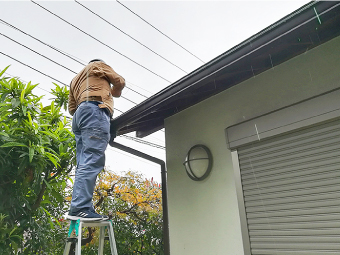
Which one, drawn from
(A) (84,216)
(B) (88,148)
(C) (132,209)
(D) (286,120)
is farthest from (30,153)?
(C) (132,209)

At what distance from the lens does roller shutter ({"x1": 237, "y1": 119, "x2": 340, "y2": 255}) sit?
2045mm

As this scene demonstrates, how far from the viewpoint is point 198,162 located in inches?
119

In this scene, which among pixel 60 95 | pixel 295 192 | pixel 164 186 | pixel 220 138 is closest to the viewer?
pixel 295 192

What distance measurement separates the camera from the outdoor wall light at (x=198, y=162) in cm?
297

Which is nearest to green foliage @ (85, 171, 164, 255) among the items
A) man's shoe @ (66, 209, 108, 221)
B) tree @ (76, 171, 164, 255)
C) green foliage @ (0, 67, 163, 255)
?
tree @ (76, 171, 164, 255)

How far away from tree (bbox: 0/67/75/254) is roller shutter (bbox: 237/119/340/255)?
182 cm

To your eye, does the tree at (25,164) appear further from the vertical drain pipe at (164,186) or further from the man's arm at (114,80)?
the vertical drain pipe at (164,186)

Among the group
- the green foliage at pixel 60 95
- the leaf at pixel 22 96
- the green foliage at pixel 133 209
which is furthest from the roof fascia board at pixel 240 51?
the green foliage at pixel 133 209

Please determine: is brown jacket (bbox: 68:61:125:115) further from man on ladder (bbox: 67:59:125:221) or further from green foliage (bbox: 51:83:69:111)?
green foliage (bbox: 51:83:69:111)

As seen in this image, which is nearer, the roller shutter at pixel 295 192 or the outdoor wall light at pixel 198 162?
the roller shutter at pixel 295 192

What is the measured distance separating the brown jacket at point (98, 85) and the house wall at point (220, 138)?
1115 millimetres

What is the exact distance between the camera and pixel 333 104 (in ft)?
6.91

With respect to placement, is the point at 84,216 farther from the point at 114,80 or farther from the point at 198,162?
the point at 198,162

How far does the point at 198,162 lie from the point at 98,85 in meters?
1.36
